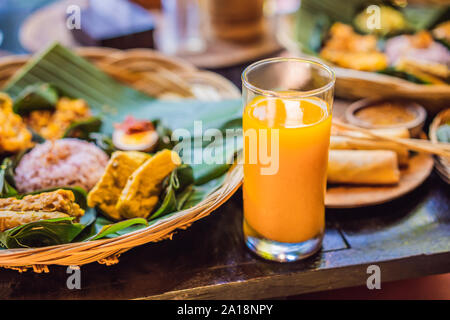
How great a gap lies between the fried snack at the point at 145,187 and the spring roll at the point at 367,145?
51 centimetres

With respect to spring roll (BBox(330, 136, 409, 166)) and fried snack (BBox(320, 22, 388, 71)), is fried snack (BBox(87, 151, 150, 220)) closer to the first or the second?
spring roll (BBox(330, 136, 409, 166))

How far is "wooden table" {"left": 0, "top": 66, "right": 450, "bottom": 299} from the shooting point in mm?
1081

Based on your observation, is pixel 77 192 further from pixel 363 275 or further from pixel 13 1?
pixel 13 1

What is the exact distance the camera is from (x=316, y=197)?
1.06m

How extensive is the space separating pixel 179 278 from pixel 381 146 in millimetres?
699

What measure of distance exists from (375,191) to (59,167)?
88 cm

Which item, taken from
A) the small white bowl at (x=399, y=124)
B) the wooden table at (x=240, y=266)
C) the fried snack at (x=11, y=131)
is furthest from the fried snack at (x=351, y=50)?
the fried snack at (x=11, y=131)

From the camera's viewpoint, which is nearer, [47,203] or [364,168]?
[47,203]

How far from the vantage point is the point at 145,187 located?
1.16 metres

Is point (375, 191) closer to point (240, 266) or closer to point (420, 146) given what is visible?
point (420, 146)

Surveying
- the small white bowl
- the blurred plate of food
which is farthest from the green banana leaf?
the small white bowl

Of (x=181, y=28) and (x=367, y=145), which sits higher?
(x=181, y=28)

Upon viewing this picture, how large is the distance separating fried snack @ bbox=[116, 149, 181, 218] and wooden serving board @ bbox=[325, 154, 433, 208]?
1.45 feet

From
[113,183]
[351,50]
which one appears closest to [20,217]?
[113,183]
